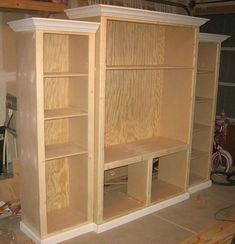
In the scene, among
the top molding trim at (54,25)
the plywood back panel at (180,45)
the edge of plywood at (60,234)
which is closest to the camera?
the top molding trim at (54,25)

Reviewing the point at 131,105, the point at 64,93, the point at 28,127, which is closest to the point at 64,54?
the point at 64,93

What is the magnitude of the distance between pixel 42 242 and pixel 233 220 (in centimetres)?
164

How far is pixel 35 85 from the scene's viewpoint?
92.2 inches

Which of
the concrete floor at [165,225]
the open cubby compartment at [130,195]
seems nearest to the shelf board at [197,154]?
the concrete floor at [165,225]

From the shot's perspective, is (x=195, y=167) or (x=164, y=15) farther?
(x=195, y=167)

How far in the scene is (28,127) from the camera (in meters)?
2.54

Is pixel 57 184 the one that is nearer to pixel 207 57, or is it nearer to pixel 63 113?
pixel 63 113

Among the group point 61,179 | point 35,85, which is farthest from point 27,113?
point 61,179

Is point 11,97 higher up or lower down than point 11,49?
lower down

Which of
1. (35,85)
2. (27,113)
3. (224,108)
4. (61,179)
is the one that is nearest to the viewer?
(35,85)

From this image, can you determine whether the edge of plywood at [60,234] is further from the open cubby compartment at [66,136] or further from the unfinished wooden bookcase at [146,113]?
the open cubby compartment at [66,136]

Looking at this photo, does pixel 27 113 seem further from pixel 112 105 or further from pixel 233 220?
pixel 233 220

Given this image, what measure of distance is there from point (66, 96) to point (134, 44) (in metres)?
0.87

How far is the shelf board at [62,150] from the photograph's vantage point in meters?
2.56
